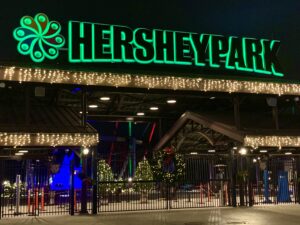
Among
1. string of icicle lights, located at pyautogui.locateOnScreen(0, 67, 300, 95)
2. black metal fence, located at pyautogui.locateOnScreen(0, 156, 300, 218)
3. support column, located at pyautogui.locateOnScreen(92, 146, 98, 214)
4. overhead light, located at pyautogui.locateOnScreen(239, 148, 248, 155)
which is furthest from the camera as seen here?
overhead light, located at pyautogui.locateOnScreen(239, 148, 248, 155)

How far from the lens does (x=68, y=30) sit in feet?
60.2

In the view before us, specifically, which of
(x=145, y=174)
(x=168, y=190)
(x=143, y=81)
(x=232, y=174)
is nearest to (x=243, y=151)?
(x=232, y=174)

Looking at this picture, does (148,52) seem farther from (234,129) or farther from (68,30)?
(234,129)

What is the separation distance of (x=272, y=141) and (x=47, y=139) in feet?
32.9

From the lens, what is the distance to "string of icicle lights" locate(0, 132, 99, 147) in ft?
52.1

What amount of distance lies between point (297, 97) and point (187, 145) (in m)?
11.8

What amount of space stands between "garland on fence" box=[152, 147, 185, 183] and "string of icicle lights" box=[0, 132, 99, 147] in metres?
7.39

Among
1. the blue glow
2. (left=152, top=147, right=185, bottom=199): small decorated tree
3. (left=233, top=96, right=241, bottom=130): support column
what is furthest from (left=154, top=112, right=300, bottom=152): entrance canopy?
the blue glow

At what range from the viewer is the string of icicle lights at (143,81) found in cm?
1625

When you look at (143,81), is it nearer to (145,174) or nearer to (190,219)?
(190,219)

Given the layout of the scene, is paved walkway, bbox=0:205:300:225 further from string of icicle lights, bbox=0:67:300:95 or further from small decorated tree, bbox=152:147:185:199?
small decorated tree, bbox=152:147:185:199

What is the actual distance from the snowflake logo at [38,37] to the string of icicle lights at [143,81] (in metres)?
1.29

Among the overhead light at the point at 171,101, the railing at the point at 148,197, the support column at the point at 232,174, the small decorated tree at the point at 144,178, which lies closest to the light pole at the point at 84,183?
the railing at the point at 148,197

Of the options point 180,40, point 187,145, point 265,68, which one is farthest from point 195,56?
point 187,145
